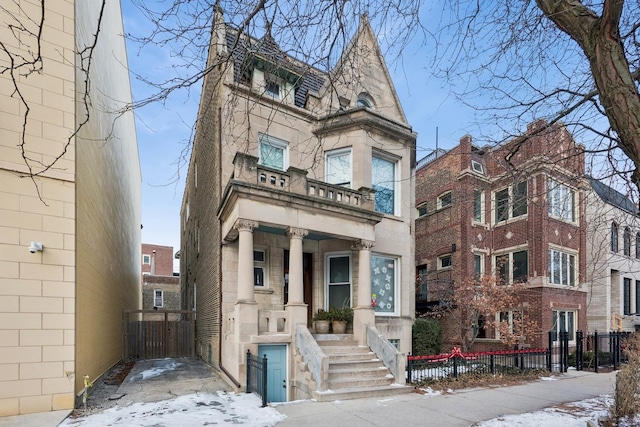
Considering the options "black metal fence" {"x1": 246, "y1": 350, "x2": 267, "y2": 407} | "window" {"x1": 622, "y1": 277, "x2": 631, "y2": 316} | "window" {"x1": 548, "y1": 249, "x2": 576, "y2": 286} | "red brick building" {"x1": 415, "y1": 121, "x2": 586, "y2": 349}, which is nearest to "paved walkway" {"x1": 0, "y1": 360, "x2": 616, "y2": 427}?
"black metal fence" {"x1": 246, "y1": 350, "x2": 267, "y2": 407}

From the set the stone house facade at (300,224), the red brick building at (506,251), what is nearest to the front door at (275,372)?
the stone house facade at (300,224)

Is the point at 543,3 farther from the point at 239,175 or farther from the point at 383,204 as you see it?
the point at 383,204

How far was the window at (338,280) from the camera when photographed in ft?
40.4

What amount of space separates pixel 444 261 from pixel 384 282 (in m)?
7.78

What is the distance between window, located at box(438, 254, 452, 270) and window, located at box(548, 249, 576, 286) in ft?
14.2

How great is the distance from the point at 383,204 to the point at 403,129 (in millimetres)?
2806

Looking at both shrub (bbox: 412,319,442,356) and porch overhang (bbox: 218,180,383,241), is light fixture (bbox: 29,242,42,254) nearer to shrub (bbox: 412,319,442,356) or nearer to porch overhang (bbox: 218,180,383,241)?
porch overhang (bbox: 218,180,383,241)

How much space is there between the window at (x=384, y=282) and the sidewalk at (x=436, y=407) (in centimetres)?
416

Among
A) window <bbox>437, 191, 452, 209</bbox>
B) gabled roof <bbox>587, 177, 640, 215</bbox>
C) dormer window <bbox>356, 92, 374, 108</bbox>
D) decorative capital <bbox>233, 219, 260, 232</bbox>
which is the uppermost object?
dormer window <bbox>356, 92, 374, 108</bbox>

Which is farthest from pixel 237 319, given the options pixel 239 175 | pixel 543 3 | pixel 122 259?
pixel 122 259

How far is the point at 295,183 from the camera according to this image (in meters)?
10.3

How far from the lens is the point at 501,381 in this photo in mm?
10484

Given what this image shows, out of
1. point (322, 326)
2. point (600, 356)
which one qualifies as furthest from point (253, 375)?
point (600, 356)

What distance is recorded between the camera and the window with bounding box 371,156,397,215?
13.3 metres
